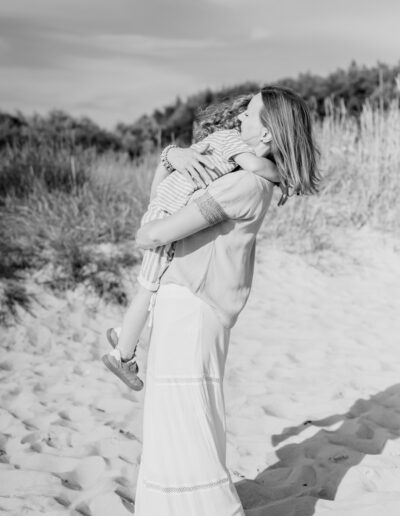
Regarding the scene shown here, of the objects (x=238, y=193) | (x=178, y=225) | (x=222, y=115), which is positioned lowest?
(x=178, y=225)

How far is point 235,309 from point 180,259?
27 centimetres

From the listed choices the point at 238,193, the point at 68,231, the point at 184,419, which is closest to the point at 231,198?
the point at 238,193

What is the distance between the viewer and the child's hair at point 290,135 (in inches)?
93.0

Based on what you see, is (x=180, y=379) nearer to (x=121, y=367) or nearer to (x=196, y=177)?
(x=121, y=367)

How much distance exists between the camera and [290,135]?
236 centimetres

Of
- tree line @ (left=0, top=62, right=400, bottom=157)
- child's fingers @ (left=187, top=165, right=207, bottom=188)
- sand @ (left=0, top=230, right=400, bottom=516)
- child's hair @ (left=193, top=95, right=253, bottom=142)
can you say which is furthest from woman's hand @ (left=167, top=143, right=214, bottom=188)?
tree line @ (left=0, top=62, right=400, bottom=157)

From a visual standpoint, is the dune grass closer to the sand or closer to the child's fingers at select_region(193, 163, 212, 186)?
the sand

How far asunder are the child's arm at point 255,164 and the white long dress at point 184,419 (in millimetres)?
490

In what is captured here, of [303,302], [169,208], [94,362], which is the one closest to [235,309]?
[169,208]

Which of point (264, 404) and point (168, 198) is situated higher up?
point (168, 198)

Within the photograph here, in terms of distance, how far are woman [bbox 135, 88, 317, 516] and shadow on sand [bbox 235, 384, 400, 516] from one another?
89 centimetres

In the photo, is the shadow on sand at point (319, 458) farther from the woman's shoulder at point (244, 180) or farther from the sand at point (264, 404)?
the woman's shoulder at point (244, 180)

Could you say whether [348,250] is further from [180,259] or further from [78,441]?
[180,259]

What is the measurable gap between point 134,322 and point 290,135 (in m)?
0.91
